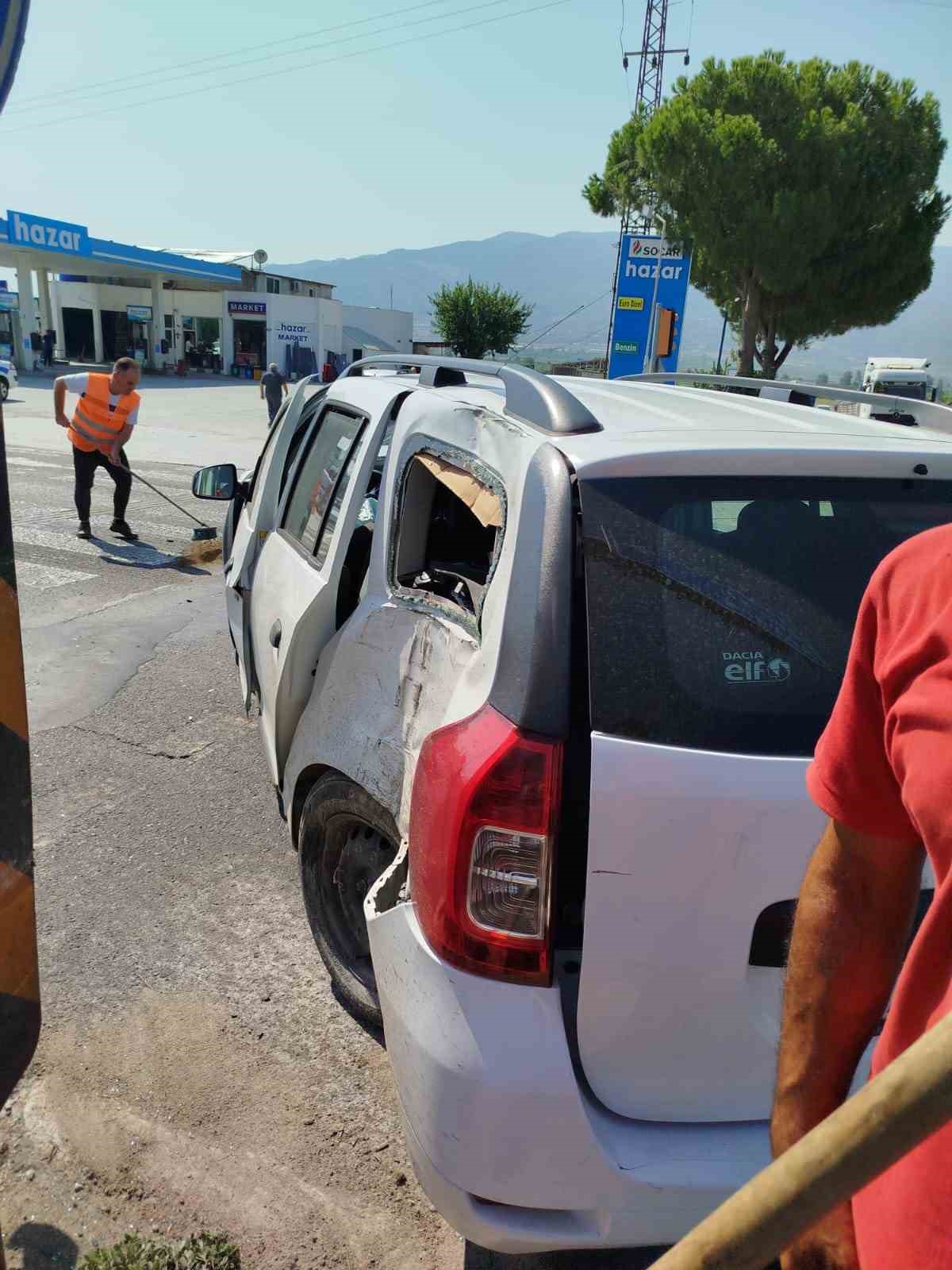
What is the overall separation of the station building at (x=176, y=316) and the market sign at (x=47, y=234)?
2290mm

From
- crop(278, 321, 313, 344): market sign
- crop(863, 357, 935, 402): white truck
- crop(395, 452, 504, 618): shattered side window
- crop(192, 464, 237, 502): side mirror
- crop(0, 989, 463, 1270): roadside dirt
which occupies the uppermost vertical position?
crop(278, 321, 313, 344): market sign

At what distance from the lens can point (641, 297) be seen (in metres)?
12.2

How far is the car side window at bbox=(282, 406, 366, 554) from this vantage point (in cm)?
332

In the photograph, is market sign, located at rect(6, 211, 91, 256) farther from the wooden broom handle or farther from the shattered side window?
the wooden broom handle

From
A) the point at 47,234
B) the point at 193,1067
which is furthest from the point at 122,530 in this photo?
the point at 47,234

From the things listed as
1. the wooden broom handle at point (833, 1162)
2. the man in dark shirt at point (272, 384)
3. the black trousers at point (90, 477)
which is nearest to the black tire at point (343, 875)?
the wooden broom handle at point (833, 1162)

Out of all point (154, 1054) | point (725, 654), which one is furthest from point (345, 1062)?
point (725, 654)

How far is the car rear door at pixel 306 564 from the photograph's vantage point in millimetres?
2941

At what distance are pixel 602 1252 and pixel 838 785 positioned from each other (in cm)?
160

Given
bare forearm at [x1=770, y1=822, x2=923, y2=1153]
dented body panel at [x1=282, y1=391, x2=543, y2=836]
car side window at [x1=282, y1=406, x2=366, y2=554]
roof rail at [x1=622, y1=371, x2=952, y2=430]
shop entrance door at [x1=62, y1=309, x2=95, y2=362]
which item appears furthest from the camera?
shop entrance door at [x1=62, y1=309, x2=95, y2=362]

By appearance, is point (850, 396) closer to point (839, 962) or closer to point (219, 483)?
point (839, 962)

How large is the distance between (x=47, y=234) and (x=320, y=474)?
Answer: 39.7m

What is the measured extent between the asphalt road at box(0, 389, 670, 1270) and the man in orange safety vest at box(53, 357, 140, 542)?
449cm

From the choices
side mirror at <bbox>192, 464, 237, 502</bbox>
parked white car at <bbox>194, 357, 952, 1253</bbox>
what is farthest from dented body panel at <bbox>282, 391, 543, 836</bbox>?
side mirror at <bbox>192, 464, 237, 502</bbox>
